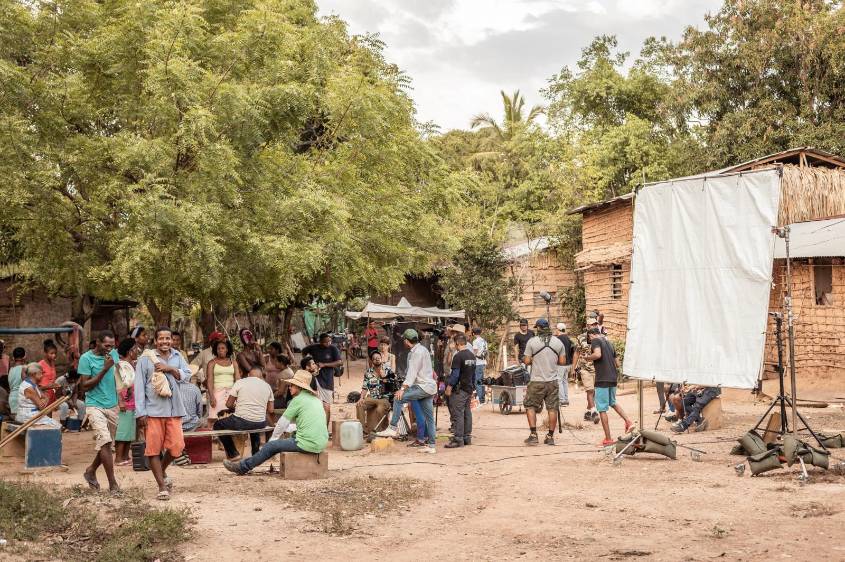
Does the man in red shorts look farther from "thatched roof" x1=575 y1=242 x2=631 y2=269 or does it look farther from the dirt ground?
"thatched roof" x1=575 y1=242 x2=631 y2=269

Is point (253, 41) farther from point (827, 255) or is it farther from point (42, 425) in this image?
point (827, 255)

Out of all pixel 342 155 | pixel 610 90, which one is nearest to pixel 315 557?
pixel 342 155

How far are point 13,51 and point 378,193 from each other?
6.82 meters

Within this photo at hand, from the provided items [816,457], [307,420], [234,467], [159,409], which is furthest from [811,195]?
[159,409]

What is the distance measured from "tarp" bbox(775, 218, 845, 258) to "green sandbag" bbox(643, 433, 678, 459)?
7.96 metres

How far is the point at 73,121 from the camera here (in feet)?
41.3

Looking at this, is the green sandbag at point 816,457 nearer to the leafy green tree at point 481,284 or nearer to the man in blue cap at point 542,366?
the man in blue cap at point 542,366

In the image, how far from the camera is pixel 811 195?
19719mm

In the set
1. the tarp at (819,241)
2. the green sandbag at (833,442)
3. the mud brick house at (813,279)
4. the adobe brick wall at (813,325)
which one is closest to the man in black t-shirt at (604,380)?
the green sandbag at (833,442)

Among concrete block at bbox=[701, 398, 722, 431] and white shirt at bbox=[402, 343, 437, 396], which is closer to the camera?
white shirt at bbox=[402, 343, 437, 396]

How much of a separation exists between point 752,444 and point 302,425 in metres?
5.49

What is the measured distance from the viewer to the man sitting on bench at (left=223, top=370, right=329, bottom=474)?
398 inches

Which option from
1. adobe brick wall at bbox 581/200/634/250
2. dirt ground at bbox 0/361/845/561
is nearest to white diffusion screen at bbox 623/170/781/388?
dirt ground at bbox 0/361/845/561

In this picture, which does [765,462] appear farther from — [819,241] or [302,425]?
[819,241]
